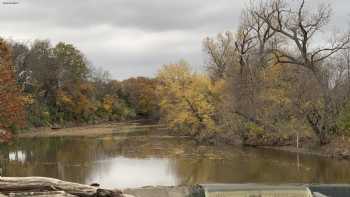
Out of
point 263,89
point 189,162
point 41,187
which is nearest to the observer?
point 41,187

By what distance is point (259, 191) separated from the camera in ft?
60.6

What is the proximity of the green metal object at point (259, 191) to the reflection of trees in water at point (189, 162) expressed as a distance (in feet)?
10.4

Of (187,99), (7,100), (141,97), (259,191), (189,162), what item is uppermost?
(141,97)

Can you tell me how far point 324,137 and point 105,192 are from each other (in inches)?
873

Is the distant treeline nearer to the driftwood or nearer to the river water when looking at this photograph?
the river water

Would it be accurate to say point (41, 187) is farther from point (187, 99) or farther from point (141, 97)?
point (141, 97)

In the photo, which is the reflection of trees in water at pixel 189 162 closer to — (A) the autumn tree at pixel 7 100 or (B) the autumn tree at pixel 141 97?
(A) the autumn tree at pixel 7 100

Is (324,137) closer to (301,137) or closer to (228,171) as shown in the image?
(301,137)

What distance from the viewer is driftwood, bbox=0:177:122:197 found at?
39.8 ft

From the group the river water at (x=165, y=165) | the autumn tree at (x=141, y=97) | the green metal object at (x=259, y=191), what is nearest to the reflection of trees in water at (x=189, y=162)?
the river water at (x=165, y=165)

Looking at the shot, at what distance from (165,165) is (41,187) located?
15020mm

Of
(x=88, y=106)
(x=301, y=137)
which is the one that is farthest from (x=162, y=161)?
(x=88, y=106)

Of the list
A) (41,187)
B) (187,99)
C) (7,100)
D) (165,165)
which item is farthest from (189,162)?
(41,187)

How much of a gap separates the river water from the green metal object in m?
3.13
